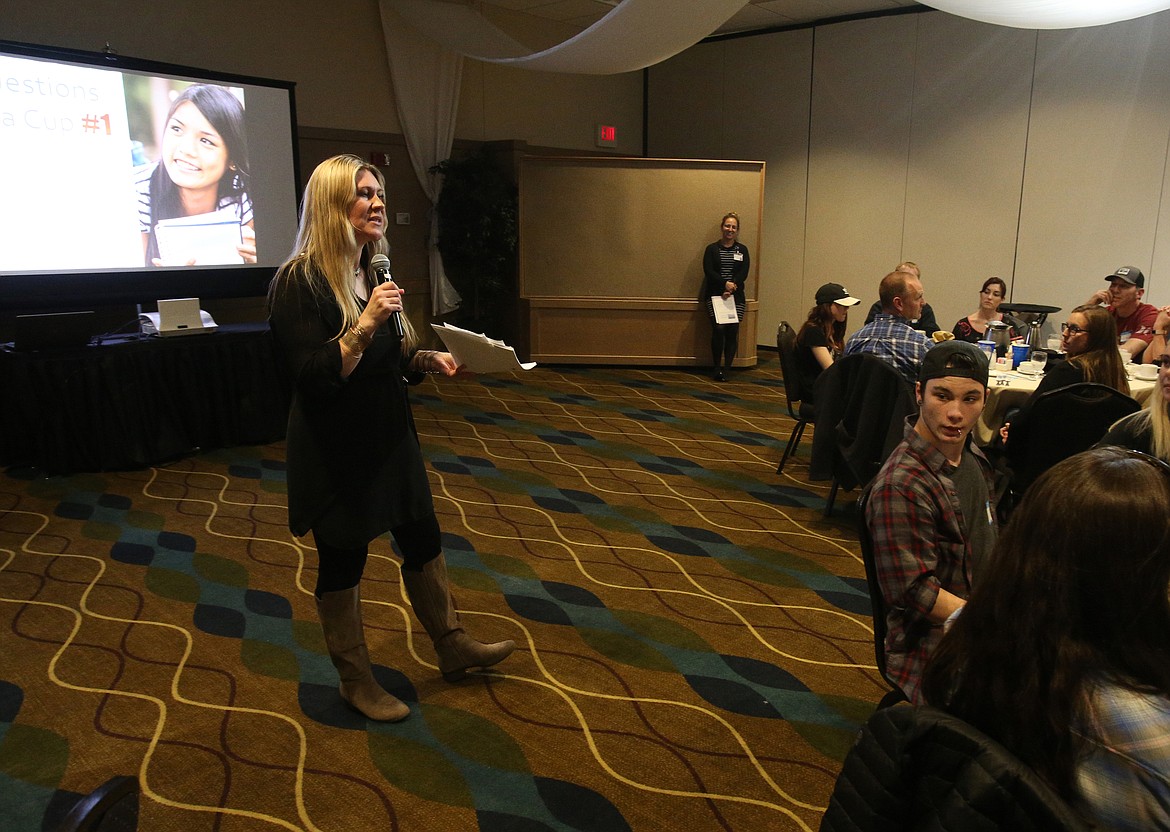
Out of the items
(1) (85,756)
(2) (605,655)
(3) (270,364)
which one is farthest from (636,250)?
(1) (85,756)

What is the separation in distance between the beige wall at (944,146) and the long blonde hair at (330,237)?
7280 mm

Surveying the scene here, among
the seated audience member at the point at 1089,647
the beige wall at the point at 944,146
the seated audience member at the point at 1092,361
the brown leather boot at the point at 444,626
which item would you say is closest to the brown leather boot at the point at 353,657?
the brown leather boot at the point at 444,626

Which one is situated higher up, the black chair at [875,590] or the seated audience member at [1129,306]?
the seated audience member at [1129,306]

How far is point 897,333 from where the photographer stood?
3936mm

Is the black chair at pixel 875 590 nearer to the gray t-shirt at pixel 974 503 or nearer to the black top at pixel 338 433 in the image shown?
the gray t-shirt at pixel 974 503

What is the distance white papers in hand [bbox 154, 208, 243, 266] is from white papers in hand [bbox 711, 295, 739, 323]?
13.7 ft

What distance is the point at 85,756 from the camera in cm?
237

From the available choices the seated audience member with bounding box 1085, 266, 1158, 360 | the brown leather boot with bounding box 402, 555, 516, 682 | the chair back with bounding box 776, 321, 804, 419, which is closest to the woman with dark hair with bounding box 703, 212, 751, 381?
the chair back with bounding box 776, 321, 804, 419

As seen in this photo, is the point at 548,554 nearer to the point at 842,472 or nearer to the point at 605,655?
the point at 605,655

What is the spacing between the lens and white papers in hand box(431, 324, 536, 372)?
7.93 ft

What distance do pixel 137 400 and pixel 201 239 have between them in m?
1.58

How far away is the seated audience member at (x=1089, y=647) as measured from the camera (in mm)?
1000

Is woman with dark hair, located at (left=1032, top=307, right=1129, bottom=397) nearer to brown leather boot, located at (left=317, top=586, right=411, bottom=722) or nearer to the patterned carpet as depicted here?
the patterned carpet

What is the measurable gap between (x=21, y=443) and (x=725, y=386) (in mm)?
5416
